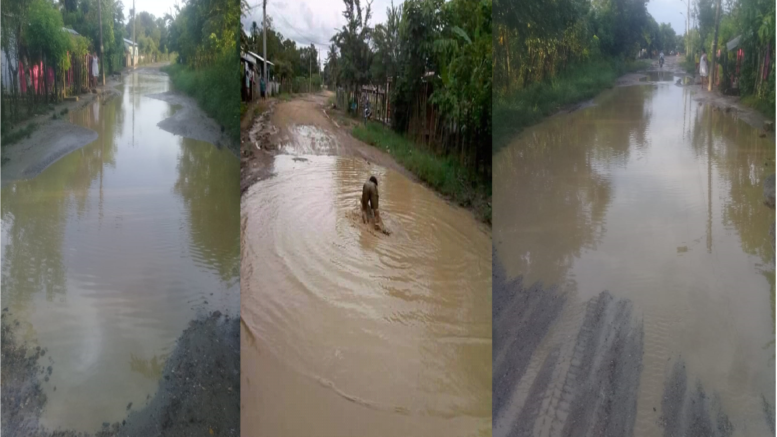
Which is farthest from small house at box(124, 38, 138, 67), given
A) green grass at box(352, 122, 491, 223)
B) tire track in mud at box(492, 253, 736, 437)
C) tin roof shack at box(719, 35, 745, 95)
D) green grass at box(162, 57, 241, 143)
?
tin roof shack at box(719, 35, 745, 95)

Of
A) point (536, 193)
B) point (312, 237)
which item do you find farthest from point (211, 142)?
point (536, 193)

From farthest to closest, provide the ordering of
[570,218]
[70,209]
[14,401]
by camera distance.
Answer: [570,218], [70,209], [14,401]

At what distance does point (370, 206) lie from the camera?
312 centimetres

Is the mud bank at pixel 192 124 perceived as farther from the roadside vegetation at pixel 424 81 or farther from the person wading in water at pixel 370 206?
the person wading in water at pixel 370 206

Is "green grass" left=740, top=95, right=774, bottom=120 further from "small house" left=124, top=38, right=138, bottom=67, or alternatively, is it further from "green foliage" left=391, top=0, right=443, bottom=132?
"small house" left=124, top=38, right=138, bottom=67

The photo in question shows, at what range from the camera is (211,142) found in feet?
9.76

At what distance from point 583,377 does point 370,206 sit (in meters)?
1.31

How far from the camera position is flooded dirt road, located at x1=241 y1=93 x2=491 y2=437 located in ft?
8.93

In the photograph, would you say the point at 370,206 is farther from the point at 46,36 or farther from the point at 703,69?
the point at 703,69

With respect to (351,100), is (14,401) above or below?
below

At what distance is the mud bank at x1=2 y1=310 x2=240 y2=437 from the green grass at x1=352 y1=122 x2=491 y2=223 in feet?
3.95

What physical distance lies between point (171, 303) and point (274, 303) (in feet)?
1.48

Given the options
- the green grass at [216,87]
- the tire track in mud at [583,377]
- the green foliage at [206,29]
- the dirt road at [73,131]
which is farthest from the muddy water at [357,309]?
→ the green foliage at [206,29]

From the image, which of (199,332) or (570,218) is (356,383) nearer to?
(199,332)
